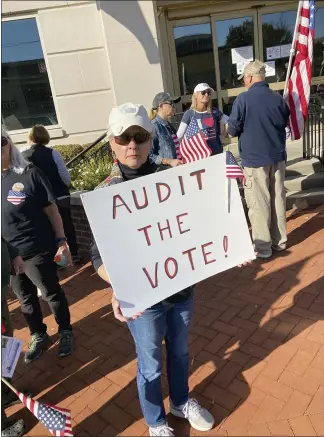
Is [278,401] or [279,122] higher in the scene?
[279,122]

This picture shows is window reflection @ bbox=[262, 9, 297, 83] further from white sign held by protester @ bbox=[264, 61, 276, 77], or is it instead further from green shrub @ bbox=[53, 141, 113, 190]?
green shrub @ bbox=[53, 141, 113, 190]

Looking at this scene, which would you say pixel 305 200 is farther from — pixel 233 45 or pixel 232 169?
pixel 233 45

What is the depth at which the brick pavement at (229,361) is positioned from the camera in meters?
2.42

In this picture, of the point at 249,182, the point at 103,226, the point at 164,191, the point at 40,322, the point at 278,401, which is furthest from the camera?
the point at 249,182

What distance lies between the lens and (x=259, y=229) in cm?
439

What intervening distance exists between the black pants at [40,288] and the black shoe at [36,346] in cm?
5

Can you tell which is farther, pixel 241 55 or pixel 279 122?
pixel 241 55

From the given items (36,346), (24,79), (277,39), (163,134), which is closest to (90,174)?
(163,134)

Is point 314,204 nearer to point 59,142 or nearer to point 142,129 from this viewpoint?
point 142,129

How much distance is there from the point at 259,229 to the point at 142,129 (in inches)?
114

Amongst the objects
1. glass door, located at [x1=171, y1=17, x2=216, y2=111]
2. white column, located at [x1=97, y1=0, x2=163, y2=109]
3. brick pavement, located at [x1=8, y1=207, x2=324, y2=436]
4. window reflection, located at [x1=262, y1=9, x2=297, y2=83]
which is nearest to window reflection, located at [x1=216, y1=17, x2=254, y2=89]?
glass door, located at [x1=171, y1=17, x2=216, y2=111]

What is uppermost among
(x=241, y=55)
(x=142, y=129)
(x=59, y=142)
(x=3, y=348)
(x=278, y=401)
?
(x=241, y=55)

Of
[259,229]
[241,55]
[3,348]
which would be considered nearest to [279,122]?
[259,229]

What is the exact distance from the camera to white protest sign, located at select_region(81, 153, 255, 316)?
5.97ft
